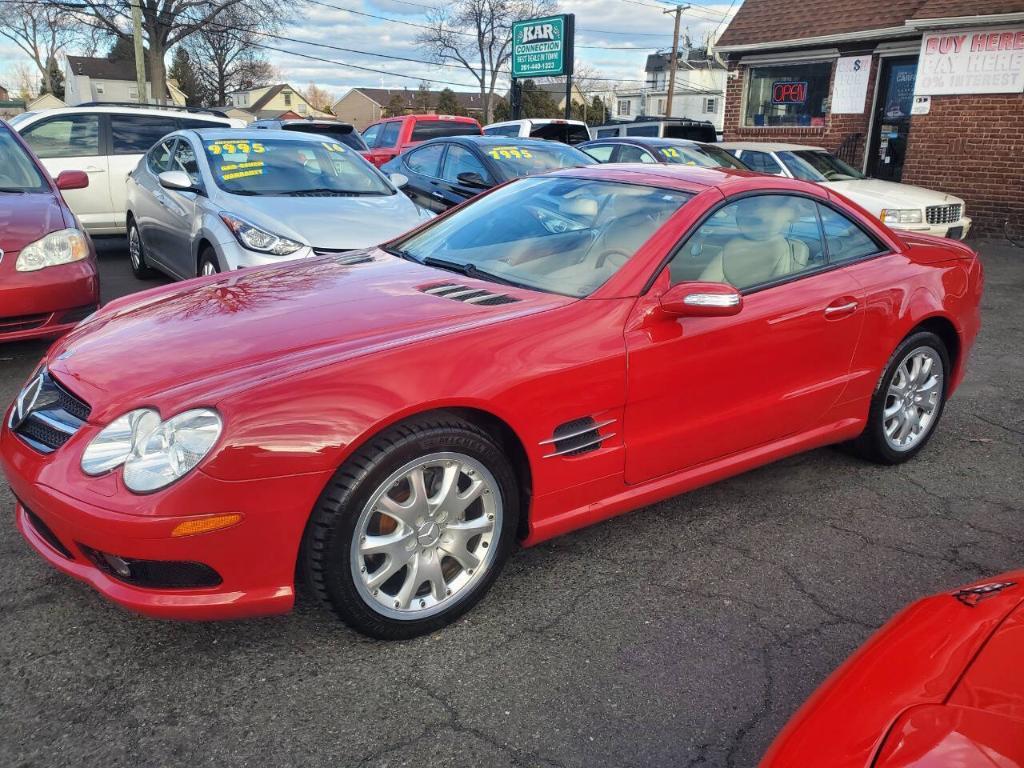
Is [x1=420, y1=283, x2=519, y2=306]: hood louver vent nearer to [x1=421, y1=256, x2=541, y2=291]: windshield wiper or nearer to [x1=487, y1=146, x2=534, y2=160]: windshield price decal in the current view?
[x1=421, y1=256, x2=541, y2=291]: windshield wiper

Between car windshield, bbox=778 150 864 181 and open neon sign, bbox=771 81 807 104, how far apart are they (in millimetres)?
5368

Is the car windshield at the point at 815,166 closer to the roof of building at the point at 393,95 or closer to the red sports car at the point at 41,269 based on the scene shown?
the red sports car at the point at 41,269

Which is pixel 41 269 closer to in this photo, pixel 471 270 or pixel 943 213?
pixel 471 270

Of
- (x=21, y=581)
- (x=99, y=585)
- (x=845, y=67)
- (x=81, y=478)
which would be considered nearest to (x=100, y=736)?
(x=99, y=585)

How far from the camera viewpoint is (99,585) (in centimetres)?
244

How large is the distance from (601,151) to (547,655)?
968 centimetres

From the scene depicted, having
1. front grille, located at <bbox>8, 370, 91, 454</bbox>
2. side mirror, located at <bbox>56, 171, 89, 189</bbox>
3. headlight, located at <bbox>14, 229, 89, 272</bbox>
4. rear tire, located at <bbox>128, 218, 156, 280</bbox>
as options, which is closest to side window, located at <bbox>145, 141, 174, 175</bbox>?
rear tire, located at <bbox>128, 218, 156, 280</bbox>

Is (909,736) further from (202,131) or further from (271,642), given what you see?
(202,131)

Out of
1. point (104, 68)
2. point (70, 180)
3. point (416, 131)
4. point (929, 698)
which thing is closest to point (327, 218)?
point (70, 180)

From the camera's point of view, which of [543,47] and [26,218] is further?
[543,47]

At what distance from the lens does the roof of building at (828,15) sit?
43.5ft

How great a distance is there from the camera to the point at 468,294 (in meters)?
3.15

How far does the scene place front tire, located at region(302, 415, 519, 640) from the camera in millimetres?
2455

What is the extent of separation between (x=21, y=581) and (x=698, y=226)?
2.78 meters
